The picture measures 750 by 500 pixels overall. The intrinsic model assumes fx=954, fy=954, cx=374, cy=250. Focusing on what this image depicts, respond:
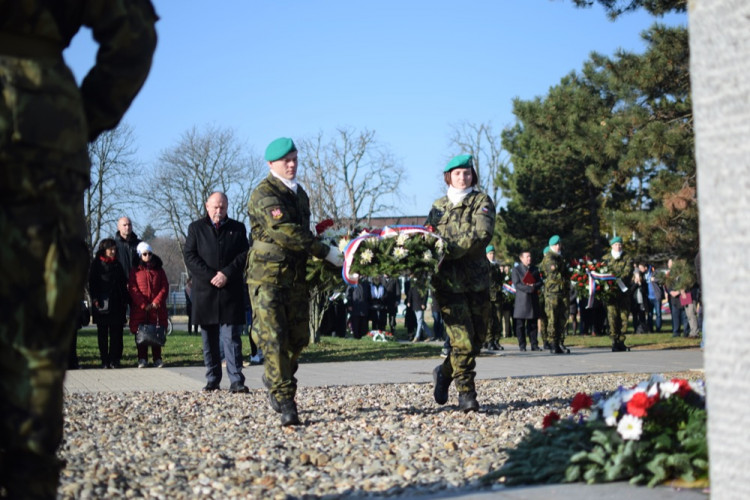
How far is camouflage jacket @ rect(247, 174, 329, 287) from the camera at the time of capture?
734 cm

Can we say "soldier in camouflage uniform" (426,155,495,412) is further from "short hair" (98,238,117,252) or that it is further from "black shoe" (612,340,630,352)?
"black shoe" (612,340,630,352)

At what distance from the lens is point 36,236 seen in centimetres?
320

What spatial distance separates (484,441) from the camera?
646 cm

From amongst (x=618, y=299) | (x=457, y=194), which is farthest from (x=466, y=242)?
(x=618, y=299)

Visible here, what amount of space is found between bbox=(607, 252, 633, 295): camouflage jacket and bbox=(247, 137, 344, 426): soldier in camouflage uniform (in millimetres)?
12525

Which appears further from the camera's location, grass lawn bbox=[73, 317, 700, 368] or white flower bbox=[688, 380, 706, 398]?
grass lawn bbox=[73, 317, 700, 368]

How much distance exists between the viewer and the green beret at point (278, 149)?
7570 mm

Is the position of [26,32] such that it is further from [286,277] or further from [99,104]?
[286,277]

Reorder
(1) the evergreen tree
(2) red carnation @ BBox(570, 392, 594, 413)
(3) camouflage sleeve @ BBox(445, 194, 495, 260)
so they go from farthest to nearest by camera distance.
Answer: (1) the evergreen tree, (3) camouflage sleeve @ BBox(445, 194, 495, 260), (2) red carnation @ BBox(570, 392, 594, 413)

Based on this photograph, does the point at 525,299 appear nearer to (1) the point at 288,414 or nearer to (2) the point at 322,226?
(2) the point at 322,226

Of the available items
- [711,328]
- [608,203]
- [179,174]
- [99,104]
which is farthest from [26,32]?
[179,174]

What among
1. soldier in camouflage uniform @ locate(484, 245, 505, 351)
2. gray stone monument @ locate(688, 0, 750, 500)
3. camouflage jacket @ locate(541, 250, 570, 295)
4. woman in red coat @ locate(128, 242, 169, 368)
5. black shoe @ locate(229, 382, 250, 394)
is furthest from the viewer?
soldier in camouflage uniform @ locate(484, 245, 505, 351)

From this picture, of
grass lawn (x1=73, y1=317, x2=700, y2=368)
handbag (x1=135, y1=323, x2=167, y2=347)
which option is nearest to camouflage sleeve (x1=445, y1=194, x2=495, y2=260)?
handbag (x1=135, y1=323, x2=167, y2=347)

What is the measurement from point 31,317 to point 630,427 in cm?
292
